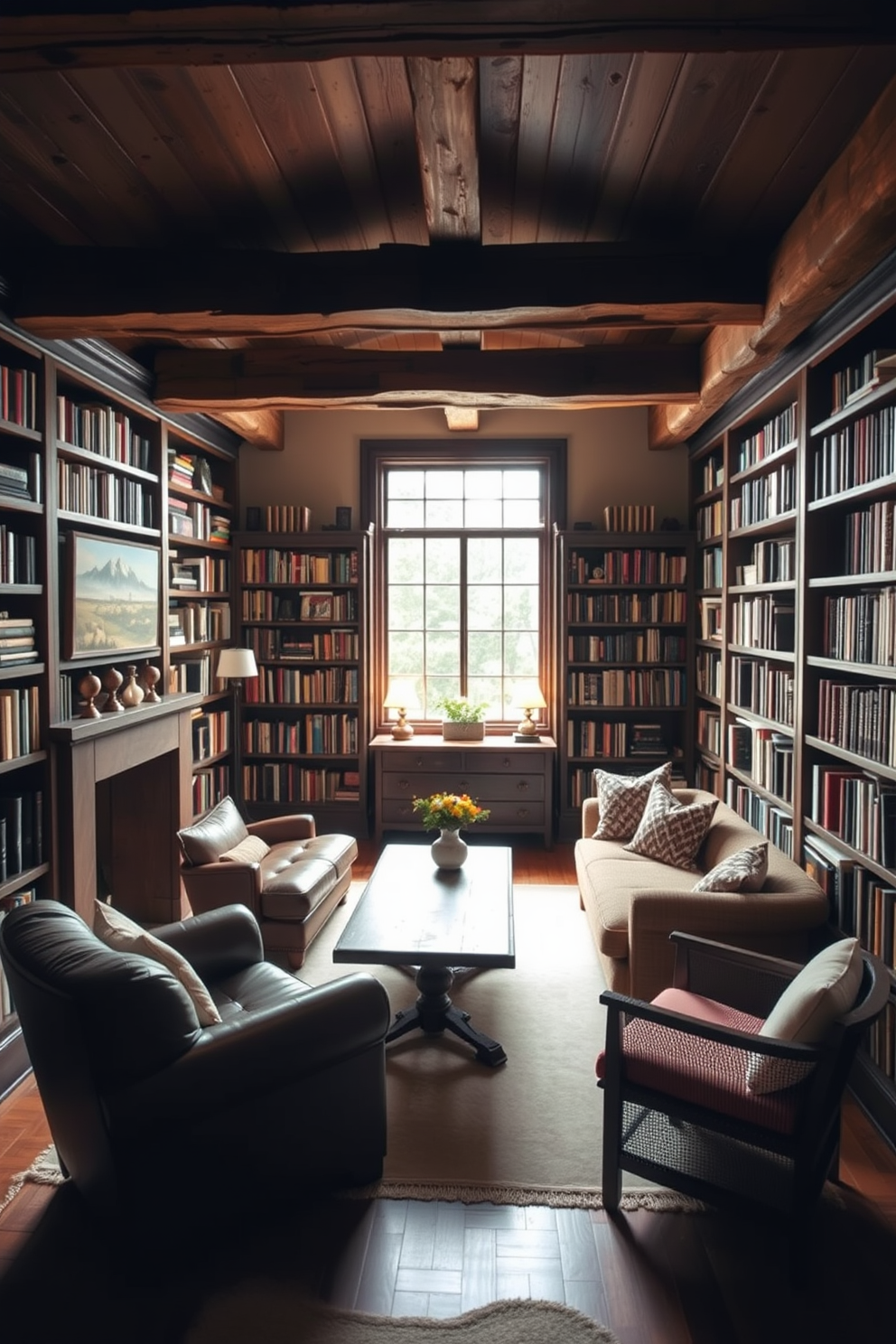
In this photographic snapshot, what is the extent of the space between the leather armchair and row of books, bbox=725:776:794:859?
2396 millimetres

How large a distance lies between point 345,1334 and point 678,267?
11.3 feet

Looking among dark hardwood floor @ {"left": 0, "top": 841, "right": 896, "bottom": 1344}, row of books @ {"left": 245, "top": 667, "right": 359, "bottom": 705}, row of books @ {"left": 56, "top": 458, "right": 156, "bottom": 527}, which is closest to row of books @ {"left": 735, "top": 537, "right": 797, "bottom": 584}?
dark hardwood floor @ {"left": 0, "top": 841, "right": 896, "bottom": 1344}

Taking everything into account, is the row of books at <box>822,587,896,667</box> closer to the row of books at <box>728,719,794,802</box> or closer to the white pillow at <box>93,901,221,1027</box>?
the row of books at <box>728,719,794,802</box>

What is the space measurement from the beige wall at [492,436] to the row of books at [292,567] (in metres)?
0.37

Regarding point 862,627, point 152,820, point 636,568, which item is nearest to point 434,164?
point 862,627

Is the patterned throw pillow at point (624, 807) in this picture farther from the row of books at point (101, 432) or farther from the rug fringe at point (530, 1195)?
the row of books at point (101, 432)

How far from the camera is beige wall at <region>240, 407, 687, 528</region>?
6.25m

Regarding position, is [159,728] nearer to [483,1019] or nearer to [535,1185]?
[483,1019]

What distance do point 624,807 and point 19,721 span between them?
297cm

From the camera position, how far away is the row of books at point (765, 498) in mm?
4023

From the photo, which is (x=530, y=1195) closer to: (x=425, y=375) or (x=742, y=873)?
(x=742, y=873)

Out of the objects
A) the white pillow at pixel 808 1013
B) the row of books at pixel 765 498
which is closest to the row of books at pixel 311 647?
the row of books at pixel 765 498

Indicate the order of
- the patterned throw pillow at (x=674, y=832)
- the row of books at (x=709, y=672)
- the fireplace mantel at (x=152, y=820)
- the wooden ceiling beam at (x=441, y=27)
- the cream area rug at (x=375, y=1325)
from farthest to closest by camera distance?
the row of books at (x=709, y=672)
the fireplace mantel at (x=152, y=820)
the patterned throw pillow at (x=674, y=832)
the cream area rug at (x=375, y=1325)
the wooden ceiling beam at (x=441, y=27)

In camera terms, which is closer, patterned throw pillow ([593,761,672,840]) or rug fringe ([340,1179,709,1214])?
rug fringe ([340,1179,709,1214])
